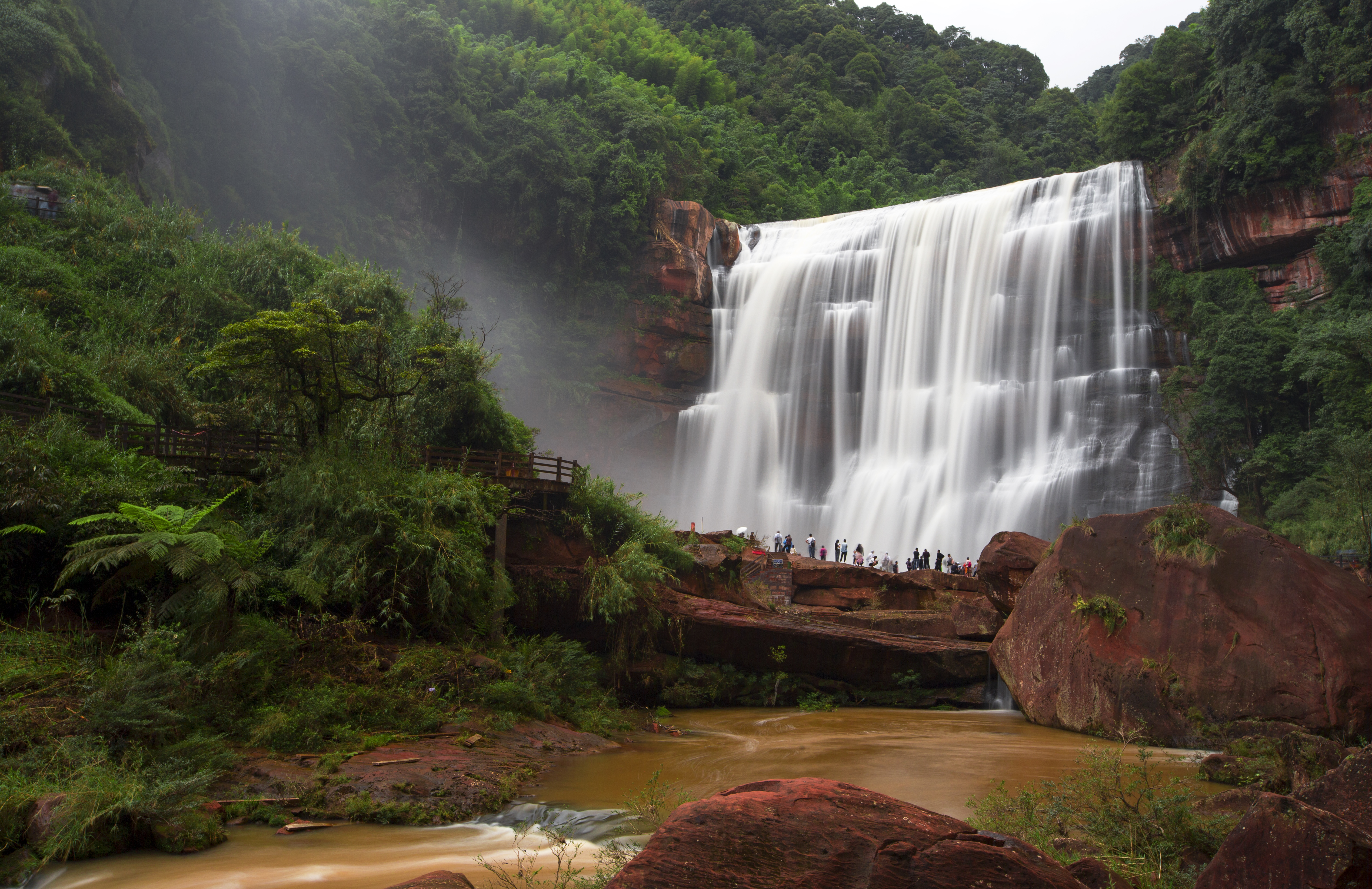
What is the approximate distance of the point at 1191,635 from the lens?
12.3m

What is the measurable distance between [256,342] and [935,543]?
83.1ft

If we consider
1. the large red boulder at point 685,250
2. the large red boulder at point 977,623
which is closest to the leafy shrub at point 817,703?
the large red boulder at point 977,623

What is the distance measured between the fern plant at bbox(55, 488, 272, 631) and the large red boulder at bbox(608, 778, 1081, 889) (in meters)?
8.06

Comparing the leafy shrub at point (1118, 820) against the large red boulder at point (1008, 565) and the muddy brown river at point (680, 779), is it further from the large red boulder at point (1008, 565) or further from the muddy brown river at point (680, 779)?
the large red boulder at point (1008, 565)

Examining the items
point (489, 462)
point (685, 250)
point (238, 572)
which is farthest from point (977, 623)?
point (685, 250)

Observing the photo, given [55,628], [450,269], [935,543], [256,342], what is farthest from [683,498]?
[55,628]

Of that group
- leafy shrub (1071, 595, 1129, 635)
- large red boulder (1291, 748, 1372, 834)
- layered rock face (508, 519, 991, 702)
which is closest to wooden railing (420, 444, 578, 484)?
layered rock face (508, 519, 991, 702)

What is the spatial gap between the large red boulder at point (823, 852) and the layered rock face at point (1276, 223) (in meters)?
35.8

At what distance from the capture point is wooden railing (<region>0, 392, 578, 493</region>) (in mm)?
14070

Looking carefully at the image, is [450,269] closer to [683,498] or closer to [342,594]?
[683,498]

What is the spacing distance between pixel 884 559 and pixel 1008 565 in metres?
12.5

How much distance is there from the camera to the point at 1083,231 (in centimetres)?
3547

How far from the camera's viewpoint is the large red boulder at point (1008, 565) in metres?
17.9

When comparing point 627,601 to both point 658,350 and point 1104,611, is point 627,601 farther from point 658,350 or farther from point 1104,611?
point 658,350
